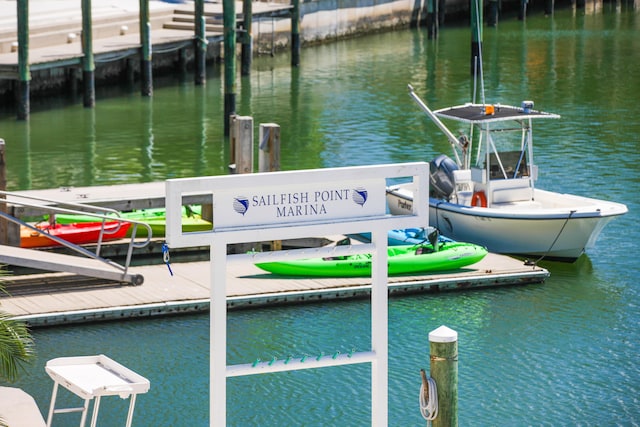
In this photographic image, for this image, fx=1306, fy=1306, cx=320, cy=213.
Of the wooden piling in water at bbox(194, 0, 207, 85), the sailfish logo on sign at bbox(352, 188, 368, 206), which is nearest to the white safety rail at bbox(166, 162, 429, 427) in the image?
the sailfish logo on sign at bbox(352, 188, 368, 206)

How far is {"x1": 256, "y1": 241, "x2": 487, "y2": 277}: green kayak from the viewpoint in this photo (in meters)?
18.0

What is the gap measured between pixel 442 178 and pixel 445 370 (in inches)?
409

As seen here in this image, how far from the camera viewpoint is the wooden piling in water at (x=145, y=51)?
112 ft

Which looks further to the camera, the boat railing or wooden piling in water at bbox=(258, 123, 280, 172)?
wooden piling in water at bbox=(258, 123, 280, 172)

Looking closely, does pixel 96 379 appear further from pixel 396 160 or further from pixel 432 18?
pixel 432 18

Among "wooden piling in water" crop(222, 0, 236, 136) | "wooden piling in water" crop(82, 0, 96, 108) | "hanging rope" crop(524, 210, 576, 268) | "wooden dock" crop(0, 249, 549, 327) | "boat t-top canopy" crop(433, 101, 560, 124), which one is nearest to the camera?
"wooden dock" crop(0, 249, 549, 327)

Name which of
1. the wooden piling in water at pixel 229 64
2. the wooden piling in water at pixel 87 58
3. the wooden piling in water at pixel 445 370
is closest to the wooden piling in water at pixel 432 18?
the wooden piling in water at pixel 87 58

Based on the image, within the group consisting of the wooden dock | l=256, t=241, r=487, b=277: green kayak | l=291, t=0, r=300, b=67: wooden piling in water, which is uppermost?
l=291, t=0, r=300, b=67: wooden piling in water

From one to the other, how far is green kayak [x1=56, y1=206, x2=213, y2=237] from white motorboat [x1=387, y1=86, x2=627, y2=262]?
10.5ft

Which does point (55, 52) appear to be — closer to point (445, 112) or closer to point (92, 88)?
point (92, 88)

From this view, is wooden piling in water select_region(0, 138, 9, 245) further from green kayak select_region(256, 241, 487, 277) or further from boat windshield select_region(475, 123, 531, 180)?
boat windshield select_region(475, 123, 531, 180)

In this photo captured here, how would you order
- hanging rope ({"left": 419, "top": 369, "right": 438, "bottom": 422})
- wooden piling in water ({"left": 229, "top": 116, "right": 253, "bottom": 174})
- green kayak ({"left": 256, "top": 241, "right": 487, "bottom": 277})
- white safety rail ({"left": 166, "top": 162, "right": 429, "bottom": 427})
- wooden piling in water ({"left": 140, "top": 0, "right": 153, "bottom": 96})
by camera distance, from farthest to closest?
wooden piling in water ({"left": 140, "top": 0, "right": 153, "bottom": 96})
wooden piling in water ({"left": 229, "top": 116, "right": 253, "bottom": 174})
green kayak ({"left": 256, "top": 241, "right": 487, "bottom": 277})
hanging rope ({"left": 419, "top": 369, "right": 438, "bottom": 422})
white safety rail ({"left": 166, "top": 162, "right": 429, "bottom": 427})

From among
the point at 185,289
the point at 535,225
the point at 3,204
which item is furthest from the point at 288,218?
the point at 535,225

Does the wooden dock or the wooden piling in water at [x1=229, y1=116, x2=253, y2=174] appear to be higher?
the wooden piling in water at [x1=229, y1=116, x2=253, y2=174]
